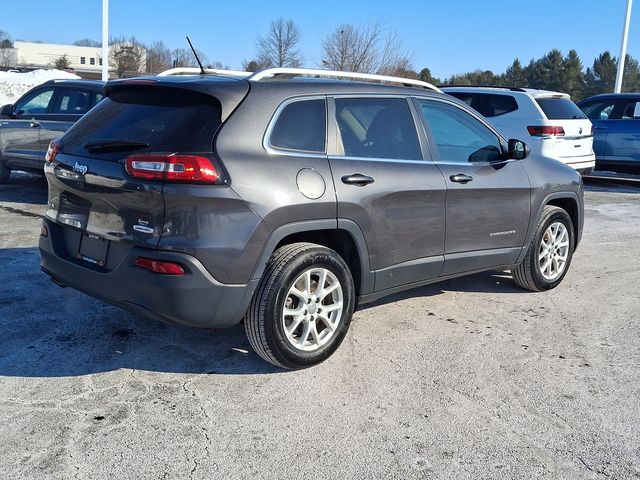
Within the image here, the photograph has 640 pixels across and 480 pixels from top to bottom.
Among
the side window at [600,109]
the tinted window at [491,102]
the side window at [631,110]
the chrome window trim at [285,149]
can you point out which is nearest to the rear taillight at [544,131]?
the tinted window at [491,102]

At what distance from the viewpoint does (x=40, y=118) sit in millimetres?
10055

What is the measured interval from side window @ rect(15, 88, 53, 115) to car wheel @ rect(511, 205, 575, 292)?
767 cm

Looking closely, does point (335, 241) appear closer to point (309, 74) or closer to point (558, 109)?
point (309, 74)

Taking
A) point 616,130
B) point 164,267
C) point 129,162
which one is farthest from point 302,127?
point 616,130

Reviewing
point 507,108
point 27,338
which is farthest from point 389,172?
point 507,108

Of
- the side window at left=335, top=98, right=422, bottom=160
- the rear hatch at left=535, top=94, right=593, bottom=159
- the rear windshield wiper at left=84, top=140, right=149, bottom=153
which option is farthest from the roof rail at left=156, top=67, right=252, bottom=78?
the rear hatch at left=535, top=94, right=593, bottom=159

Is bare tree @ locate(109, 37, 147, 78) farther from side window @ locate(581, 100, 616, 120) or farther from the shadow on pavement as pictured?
the shadow on pavement

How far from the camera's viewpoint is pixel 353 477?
3.04m

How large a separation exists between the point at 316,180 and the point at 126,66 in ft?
134

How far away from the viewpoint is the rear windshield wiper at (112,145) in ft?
12.5

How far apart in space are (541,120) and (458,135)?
641 cm

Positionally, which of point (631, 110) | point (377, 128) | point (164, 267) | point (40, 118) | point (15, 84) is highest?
point (15, 84)

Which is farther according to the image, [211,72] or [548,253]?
[548,253]

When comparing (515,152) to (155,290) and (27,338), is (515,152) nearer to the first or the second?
(155,290)
